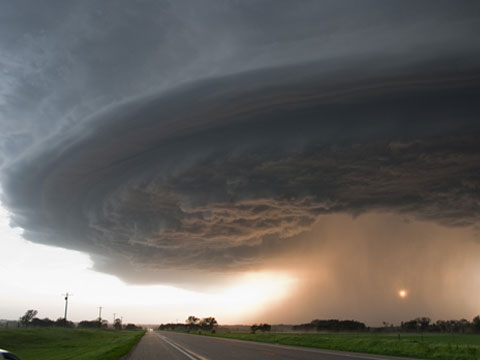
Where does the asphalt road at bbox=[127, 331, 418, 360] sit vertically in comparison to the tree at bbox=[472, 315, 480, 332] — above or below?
above

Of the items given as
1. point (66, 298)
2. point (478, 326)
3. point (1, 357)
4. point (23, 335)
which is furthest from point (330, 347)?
point (478, 326)

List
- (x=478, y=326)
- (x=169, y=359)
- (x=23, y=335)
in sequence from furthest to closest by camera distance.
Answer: (x=478, y=326) < (x=23, y=335) < (x=169, y=359)

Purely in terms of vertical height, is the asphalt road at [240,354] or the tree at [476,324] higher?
the asphalt road at [240,354]

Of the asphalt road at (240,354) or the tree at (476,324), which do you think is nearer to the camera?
the asphalt road at (240,354)

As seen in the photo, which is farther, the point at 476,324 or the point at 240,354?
the point at 476,324

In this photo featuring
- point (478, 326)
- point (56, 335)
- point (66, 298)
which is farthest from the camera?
point (478, 326)

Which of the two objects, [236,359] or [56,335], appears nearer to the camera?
[236,359]

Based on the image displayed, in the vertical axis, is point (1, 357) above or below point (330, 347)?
above

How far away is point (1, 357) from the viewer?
1444 cm

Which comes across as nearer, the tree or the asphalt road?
the asphalt road

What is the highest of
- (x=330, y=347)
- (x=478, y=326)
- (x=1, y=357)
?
(x=1, y=357)

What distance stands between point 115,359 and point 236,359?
39.7 feet

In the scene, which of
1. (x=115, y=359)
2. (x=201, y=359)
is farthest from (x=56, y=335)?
(x=201, y=359)

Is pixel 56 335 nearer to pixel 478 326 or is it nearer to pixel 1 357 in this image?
pixel 1 357
